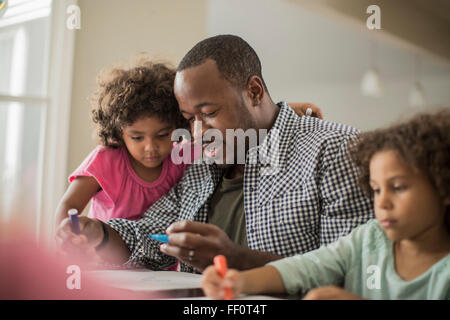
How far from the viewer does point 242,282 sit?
83 centimetres

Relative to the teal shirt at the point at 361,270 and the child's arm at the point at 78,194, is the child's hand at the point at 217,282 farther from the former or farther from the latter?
the child's arm at the point at 78,194

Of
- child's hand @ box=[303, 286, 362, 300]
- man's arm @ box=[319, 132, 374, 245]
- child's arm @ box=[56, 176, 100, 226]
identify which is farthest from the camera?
child's arm @ box=[56, 176, 100, 226]

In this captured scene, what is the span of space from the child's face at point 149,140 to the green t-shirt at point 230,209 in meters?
0.21

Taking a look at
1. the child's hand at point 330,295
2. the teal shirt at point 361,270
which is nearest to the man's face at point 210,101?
the teal shirt at point 361,270

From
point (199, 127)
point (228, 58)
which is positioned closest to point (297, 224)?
point (199, 127)

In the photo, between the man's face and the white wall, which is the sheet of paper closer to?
the man's face

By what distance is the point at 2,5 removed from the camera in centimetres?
197

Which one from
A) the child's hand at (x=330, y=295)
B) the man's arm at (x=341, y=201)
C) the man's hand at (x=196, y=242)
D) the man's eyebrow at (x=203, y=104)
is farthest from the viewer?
the man's eyebrow at (x=203, y=104)

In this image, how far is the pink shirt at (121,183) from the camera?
1477 mm

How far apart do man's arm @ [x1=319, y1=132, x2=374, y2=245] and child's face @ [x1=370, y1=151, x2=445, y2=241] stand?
220 millimetres

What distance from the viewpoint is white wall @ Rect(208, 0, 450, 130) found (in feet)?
16.4

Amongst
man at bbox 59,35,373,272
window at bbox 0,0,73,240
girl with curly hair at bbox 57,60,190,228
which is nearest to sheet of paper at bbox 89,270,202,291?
man at bbox 59,35,373,272

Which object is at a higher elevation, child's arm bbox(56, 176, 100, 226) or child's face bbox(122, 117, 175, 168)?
child's face bbox(122, 117, 175, 168)
